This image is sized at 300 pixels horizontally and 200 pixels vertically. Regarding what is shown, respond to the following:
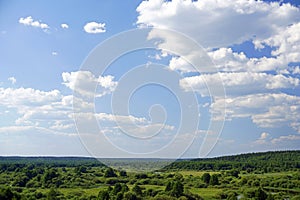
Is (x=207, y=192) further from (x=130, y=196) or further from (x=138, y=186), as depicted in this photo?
(x=130, y=196)

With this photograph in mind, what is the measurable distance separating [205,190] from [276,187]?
12122 millimetres

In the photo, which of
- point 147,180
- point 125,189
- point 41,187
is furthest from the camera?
point 147,180

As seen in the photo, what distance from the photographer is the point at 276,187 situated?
6300cm

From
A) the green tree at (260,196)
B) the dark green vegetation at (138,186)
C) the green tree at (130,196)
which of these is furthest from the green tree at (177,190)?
the green tree at (260,196)

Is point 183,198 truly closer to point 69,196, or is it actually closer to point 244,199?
point 244,199

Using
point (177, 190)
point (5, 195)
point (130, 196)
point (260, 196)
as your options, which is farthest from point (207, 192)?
point (5, 195)

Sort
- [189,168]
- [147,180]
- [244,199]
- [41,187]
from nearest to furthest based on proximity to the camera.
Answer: [244,199] → [41,187] → [147,180] → [189,168]

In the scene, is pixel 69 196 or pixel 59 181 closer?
pixel 69 196

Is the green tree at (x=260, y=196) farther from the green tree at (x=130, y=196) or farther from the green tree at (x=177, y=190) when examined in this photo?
the green tree at (x=130, y=196)

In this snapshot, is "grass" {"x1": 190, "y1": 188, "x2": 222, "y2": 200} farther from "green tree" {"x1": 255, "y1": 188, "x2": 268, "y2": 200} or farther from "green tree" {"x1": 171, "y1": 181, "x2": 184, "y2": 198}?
"green tree" {"x1": 255, "y1": 188, "x2": 268, "y2": 200}

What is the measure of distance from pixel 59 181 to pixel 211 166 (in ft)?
176

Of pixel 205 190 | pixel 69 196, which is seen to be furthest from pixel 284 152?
pixel 69 196

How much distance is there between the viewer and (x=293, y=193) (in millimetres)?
57000

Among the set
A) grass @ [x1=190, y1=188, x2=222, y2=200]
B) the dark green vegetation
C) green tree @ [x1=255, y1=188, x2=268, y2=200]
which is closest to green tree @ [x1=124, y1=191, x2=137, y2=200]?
the dark green vegetation
